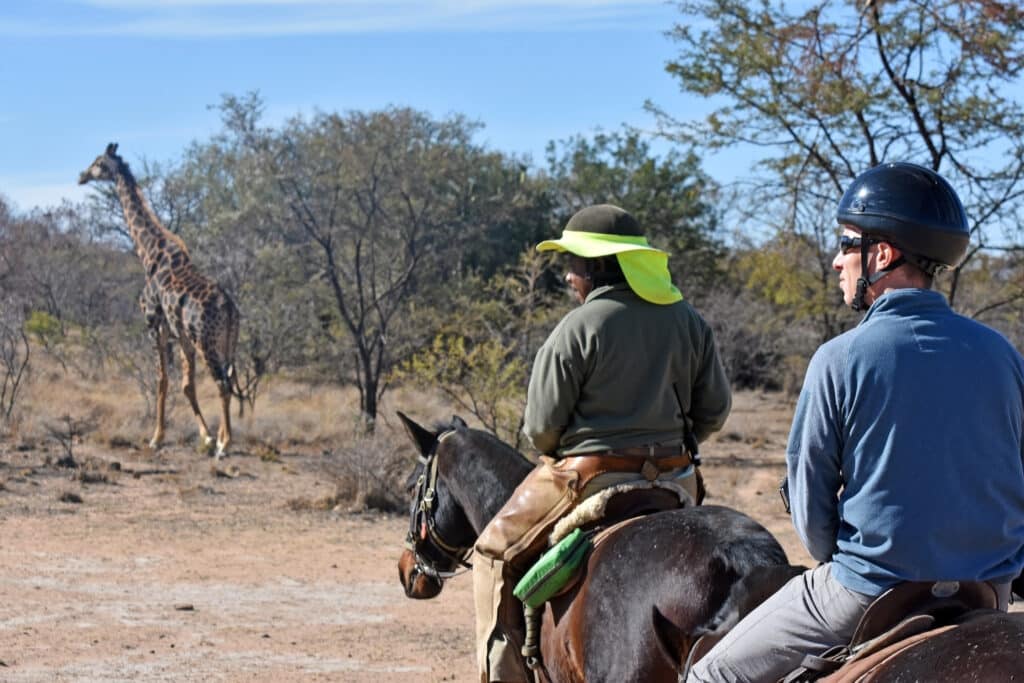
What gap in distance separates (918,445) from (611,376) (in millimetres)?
1825

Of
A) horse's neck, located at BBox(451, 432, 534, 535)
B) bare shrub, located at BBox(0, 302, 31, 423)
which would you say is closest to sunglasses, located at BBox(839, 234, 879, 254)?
horse's neck, located at BBox(451, 432, 534, 535)

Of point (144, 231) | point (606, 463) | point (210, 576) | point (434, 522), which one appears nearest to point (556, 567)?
point (606, 463)

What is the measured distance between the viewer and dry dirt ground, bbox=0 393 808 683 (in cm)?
770


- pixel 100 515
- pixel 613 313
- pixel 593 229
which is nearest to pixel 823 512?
pixel 613 313

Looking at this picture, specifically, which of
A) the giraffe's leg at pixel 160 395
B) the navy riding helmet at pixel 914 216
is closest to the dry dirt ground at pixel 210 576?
the giraffe's leg at pixel 160 395

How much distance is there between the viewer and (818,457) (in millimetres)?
2963

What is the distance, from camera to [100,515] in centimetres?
1262

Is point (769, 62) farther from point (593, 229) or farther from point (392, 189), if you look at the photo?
point (593, 229)

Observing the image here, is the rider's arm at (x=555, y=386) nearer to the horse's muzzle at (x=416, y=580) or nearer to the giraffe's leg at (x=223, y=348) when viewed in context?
the horse's muzzle at (x=416, y=580)

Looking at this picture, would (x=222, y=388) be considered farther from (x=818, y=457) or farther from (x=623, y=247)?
(x=818, y=457)

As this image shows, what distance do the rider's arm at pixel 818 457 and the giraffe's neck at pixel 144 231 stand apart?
16218 millimetres

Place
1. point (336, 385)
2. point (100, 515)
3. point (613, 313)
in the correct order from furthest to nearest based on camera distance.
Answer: point (336, 385)
point (100, 515)
point (613, 313)

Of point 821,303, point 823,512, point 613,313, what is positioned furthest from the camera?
point 821,303

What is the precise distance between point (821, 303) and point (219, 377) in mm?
8663
